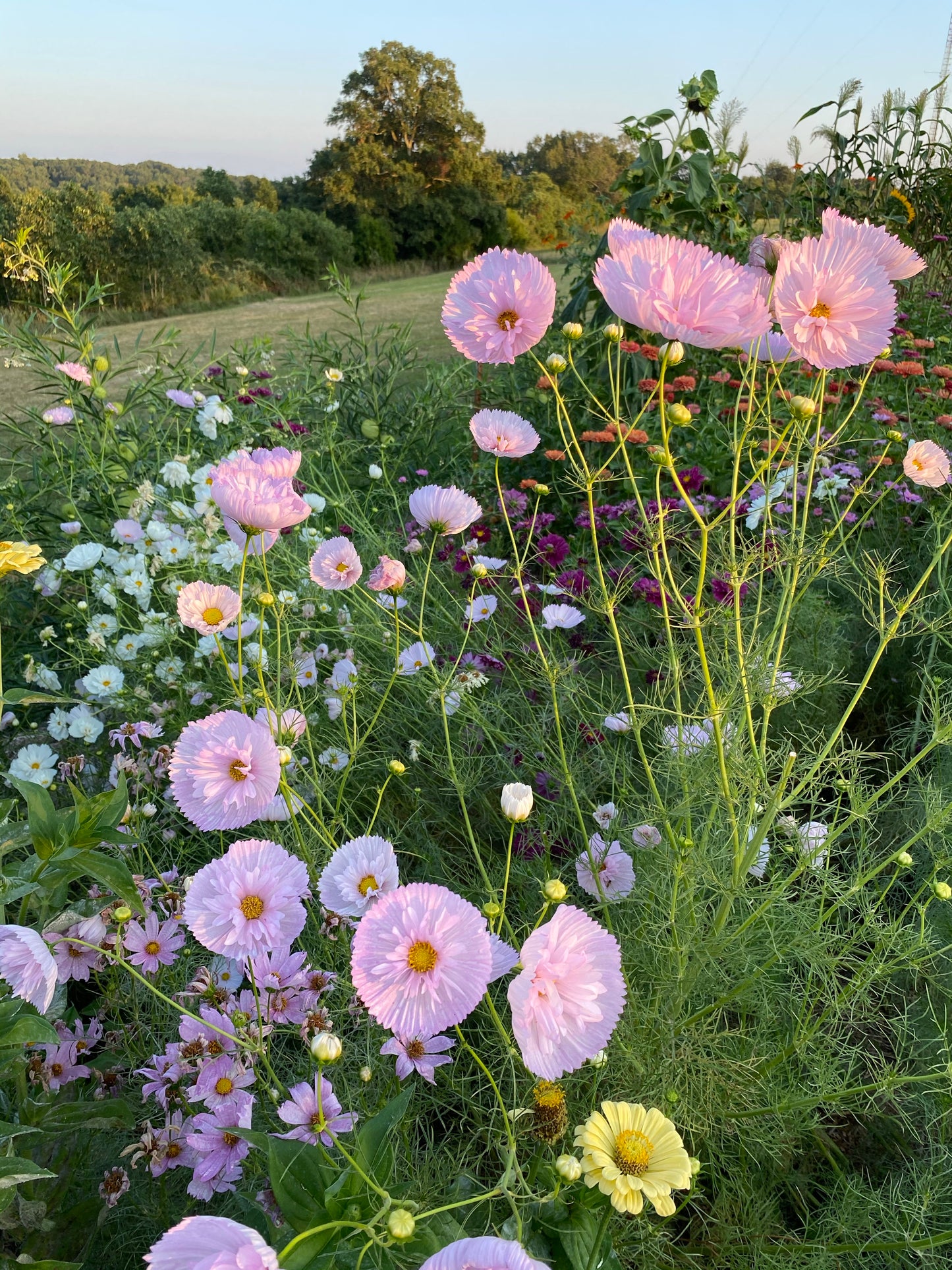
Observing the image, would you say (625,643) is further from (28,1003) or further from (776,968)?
(28,1003)

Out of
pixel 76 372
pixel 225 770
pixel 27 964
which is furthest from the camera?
pixel 76 372

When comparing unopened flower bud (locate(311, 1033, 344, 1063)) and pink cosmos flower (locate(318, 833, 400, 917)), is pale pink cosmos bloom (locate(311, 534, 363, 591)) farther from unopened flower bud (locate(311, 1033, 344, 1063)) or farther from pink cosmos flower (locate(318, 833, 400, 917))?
unopened flower bud (locate(311, 1033, 344, 1063))

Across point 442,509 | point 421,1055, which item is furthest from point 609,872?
point 442,509

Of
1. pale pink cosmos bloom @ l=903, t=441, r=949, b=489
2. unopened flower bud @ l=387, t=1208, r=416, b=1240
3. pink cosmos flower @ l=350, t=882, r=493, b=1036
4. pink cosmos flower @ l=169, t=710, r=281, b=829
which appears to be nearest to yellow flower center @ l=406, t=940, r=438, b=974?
pink cosmos flower @ l=350, t=882, r=493, b=1036

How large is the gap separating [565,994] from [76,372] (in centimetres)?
233

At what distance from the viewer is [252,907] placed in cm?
79

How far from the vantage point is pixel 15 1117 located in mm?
989

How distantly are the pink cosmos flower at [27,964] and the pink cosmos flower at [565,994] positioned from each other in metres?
0.43

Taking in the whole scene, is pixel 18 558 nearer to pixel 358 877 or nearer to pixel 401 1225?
pixel 358 877

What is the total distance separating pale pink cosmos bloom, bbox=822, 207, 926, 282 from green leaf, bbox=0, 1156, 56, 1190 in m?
1.13

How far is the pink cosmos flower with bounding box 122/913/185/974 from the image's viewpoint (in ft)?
3.61

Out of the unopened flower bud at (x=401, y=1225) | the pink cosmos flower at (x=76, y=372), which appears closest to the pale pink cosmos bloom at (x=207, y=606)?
the unopened flower bud at (x=401, y=1225)

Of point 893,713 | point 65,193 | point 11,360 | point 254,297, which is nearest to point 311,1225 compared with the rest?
point 893,713

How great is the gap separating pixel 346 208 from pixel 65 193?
6.42 metres
